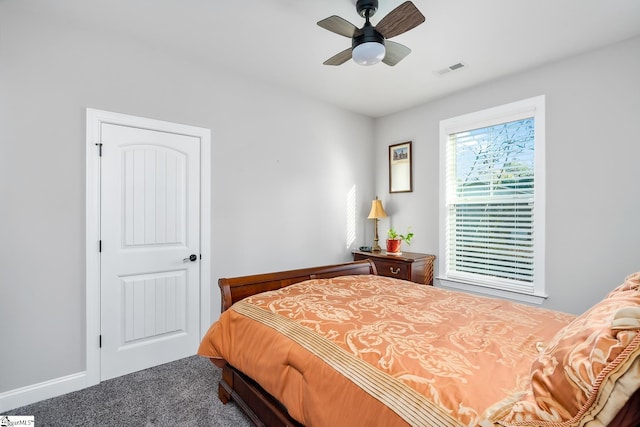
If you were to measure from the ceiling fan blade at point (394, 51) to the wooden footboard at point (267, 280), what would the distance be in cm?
172

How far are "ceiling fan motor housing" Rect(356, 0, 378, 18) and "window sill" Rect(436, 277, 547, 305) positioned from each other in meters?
2.90

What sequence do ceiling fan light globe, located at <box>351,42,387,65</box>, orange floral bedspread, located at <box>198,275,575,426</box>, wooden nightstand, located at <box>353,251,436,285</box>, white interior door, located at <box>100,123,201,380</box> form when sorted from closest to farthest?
orange floral bedspread, located at <box>198,275,575,426</box>, ceiling fan light globe, located at <box>351,42,387,65</box>, white interior door, located at <box>100,123,201,380</box>, wooden nightstand, located at <box>353,251,436,285</box>

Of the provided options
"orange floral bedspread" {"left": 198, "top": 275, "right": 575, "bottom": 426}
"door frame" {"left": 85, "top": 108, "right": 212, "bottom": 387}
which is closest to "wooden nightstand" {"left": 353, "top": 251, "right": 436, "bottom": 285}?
"orange floral bedspread" {"left": 198, "top": 275, "right": 575, "bottom": 426}

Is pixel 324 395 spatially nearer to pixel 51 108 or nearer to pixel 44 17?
pixel 51 108

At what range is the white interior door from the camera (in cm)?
251

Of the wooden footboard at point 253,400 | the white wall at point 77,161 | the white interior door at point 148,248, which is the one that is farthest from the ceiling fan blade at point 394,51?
the wooden footboard at point 253,400

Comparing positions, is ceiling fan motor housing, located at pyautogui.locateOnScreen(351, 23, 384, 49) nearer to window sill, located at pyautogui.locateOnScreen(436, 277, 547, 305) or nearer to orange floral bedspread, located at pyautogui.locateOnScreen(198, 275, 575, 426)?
orange floral bedspread, located at pyautogui.locateOnScreen(198, 275, 575, 426)

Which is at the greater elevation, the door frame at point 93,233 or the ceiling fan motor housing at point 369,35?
the ceiling fan motor housing at point 369,35

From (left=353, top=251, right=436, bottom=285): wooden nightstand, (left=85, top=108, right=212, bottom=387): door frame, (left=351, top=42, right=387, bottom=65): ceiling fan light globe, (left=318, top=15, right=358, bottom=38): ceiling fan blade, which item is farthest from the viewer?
(left=353, top=251, right=436, bottom=285): wooden nightstand

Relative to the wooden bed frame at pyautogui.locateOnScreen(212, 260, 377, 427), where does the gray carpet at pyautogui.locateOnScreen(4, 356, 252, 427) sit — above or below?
below

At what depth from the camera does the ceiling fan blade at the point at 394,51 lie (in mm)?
2173

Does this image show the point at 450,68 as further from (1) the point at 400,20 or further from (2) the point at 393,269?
(2) the point at 393,269

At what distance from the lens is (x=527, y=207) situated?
3086 mm

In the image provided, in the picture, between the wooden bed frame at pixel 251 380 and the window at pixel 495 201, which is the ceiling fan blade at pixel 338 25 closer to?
the wooden bed frame at pixel 251 380
